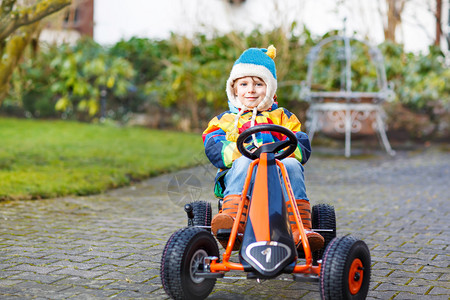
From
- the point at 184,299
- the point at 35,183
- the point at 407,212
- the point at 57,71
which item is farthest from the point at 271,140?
the point at 57,71

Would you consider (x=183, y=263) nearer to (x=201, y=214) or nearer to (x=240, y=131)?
(x=201, y=214)

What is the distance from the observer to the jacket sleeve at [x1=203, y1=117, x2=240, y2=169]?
3.76 m

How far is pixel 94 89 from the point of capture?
527 inches

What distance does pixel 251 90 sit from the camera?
12.8 ft

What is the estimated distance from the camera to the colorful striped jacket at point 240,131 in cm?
377

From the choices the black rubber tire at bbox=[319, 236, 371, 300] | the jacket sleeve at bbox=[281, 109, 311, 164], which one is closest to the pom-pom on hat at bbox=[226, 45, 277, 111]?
the jacket sleeve at bbox=[281, 109, 311, 164]

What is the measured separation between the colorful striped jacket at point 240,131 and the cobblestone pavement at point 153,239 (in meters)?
0.54

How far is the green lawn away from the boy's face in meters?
1.00

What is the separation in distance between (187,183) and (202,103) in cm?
957

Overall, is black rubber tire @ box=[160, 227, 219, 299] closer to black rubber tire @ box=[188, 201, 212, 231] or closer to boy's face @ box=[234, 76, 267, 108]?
black rubber tire @ box=[188, 201, 212, 231]

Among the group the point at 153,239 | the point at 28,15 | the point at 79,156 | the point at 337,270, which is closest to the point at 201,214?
the point at 153,239

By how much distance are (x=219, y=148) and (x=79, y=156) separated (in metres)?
5.94

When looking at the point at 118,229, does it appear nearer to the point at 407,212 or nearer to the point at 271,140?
the point at 271,140

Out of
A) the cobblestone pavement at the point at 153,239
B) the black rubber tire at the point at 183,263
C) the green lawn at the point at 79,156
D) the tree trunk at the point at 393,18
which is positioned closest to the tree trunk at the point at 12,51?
the green lawn at the point at 79,156
